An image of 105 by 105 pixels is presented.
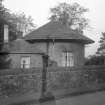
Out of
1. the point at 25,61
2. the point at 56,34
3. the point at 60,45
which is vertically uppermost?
the point at 56,34

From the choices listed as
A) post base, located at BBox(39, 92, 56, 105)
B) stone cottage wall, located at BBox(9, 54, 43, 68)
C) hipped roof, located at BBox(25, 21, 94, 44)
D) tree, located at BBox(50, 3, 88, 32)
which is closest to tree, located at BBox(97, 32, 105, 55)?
tree, located at BBox(50, 3, 88, 32)

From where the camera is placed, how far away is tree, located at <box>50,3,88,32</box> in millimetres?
50438

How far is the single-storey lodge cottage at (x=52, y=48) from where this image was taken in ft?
76.6

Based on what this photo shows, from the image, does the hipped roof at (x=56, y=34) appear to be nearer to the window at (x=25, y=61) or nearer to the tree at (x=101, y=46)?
the window at (x=25, y=61)

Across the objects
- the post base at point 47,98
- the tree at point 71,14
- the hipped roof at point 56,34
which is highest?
the tree at point 71,14

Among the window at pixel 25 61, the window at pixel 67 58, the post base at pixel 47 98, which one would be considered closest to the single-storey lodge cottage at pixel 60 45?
the window at pixel 67 58

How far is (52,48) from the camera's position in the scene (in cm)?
2503

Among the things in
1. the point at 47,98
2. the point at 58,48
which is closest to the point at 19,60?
the point at 58,48

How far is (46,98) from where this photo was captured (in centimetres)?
1190

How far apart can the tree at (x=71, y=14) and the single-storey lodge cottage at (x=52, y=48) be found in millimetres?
24123

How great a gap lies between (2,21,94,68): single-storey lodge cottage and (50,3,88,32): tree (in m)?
24.1

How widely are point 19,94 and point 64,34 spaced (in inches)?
561

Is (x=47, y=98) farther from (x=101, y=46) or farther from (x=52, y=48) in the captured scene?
(x=101, y=46)

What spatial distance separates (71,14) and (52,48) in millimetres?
28237
